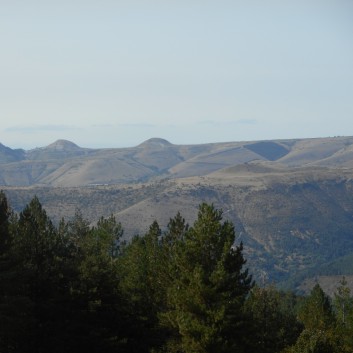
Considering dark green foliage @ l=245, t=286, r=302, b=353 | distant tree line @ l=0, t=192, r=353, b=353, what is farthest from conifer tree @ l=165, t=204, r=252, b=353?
dark green foliage @ l=245, t=286, r=302, b=353

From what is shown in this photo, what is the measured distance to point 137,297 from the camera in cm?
4169

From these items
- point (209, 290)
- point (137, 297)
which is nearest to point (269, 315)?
point (137, 297)

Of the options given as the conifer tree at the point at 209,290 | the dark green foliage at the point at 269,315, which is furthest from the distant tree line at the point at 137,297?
the dark green foliage at the point at 269,315

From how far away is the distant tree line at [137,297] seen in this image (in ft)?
106

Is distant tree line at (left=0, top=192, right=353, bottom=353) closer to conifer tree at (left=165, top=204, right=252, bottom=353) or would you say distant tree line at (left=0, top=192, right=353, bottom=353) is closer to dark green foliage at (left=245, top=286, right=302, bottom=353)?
conifer tree at (left=165, top=204, right=252, bottom=353)

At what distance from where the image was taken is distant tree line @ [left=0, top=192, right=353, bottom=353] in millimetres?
32375

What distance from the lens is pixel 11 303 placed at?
106 feet

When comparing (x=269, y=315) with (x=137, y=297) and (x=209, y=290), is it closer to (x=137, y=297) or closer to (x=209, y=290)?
(x=137, y=297)

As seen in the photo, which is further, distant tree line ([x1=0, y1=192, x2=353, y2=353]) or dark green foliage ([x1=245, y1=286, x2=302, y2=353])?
dark green foliage ([x1=245, y1=286, x2=302, y2=353])

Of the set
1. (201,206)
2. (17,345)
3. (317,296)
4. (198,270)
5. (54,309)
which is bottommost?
(317,296)

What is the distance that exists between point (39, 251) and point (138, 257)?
31.4 feet

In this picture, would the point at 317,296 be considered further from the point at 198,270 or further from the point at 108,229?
the point at 198,270

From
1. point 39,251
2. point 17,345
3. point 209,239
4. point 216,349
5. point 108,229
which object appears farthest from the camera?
point 108,229

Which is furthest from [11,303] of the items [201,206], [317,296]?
[317,296]
